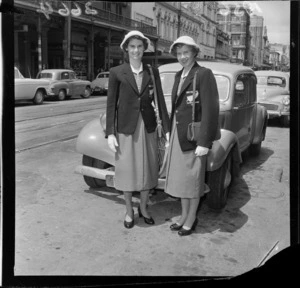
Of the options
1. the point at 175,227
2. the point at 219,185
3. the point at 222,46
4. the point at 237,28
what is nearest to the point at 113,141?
the point at 175,227

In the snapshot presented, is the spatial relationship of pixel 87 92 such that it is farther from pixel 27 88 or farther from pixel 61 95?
pixel 61 95

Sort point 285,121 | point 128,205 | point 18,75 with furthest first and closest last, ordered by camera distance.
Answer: point 128,205, point 285,121, point 18,75

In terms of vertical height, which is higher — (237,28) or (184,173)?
(237,28)

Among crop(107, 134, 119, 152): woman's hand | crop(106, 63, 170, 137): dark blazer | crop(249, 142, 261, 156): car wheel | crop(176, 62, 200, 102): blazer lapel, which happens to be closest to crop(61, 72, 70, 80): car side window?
crop(106, 63, 170, 137): dark blazer

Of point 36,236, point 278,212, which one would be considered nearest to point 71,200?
point 36,236

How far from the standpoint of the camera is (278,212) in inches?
87.7

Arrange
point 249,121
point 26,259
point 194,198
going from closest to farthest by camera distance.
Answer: point 26,259 < point 194,198 < point 249,121

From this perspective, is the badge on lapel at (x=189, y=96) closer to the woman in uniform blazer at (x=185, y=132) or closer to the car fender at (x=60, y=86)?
the woman in uniform blazer at (x=185, y=132)

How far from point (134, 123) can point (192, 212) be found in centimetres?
62

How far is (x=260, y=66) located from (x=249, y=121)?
43 cm

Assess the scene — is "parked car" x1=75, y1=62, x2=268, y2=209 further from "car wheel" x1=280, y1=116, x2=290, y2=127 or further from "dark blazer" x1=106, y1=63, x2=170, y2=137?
"car wheel" x1=280, y1=116, x2=290, y2=127

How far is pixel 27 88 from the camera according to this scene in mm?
2199

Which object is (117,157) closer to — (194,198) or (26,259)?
(194,198)

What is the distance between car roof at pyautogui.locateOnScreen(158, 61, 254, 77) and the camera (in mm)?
2252
